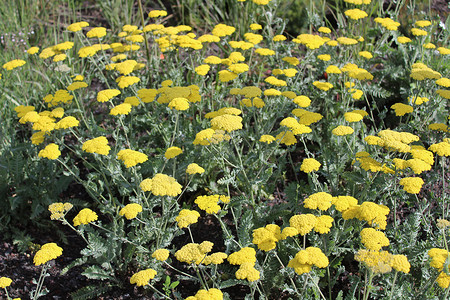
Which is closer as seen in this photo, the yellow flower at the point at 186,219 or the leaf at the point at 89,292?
the yellow flower at the point at 186,219

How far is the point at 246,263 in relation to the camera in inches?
89.0

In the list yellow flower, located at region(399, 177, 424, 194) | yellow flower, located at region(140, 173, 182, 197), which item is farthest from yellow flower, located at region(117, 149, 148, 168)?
yellow flower, located at region(399, 177, 424, 194)

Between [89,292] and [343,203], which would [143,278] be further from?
[343,203]

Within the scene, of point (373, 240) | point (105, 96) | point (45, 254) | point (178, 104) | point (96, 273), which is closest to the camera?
point (373, 240)

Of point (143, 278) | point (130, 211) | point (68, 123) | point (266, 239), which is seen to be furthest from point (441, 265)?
point (68, 123)

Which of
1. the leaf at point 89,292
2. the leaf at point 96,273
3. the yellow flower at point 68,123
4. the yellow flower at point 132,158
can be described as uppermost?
the yellow flower at point 68,123

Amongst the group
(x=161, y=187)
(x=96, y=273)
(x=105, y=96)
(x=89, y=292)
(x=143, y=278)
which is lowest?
(x=89, y=292)

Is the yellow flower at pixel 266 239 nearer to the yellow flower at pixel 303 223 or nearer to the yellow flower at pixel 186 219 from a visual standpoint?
the yellow flower at pixel 303 223

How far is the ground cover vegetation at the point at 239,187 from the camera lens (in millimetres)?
2561

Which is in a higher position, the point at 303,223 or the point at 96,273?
the point at 303,223

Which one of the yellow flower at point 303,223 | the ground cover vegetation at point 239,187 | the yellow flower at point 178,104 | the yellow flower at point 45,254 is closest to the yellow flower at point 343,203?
the ground cover vegetation at point 239,187

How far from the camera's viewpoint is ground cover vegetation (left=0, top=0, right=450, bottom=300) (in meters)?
2.56

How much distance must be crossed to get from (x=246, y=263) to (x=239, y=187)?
1.61 m

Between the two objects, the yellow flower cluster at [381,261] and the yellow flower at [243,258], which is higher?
the yellow flower cluster at [381,261]
